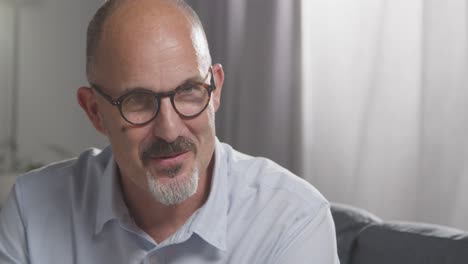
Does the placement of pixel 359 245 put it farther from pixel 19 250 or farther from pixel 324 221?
pixel 19 250

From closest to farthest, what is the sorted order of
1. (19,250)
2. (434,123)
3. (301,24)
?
(19,250) < (434,123) < (301,24)

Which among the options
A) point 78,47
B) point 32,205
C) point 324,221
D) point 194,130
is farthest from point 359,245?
point 78,47

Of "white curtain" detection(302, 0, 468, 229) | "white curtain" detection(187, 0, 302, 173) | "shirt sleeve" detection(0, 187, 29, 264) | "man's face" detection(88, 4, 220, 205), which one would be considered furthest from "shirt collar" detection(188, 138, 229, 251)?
"white curtain" detection(187, 0, 302, 173)

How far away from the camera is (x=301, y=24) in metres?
2.97

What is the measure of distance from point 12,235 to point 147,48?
1.76ft

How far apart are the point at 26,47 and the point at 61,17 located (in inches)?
10.4

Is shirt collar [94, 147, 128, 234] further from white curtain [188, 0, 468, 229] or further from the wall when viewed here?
the wall

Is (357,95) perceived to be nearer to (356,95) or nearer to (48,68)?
(356,95)

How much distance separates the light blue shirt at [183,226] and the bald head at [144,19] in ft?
0.84

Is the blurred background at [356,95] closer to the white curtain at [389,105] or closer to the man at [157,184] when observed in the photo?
the white curtain at [389,105]

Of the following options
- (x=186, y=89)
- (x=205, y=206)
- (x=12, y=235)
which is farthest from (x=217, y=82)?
(x=12, y=235)

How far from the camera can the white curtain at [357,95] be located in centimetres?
241

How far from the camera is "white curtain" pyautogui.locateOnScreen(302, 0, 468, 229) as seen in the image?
2389 millimetres

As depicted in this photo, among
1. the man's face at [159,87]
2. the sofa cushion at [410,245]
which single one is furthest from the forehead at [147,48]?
the sofa cushion at [410,245]
